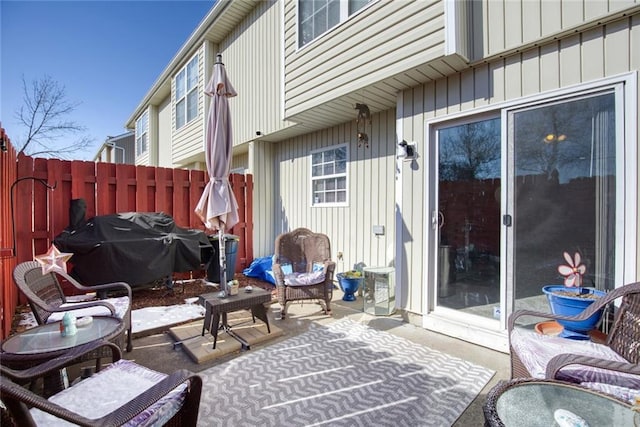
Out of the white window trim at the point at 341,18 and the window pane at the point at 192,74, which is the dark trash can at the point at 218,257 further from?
the window pane at the point at 192,74

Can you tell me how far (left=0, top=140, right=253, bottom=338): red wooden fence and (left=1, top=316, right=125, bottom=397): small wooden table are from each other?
1360mm

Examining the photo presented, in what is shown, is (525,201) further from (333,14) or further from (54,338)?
(54,338)

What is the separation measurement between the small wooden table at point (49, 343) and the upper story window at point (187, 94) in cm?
789

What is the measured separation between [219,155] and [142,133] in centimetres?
1343

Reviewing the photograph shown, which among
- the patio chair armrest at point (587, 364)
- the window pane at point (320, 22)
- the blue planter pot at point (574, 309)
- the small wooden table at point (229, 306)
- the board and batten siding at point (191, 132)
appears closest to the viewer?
the patio chair armrest at point (587, 364)

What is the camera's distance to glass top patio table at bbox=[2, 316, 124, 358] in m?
2.05

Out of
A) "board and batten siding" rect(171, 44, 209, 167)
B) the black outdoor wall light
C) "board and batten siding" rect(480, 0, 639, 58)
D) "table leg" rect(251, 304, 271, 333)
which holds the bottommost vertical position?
"table leg" rect(251, 304, 271, 333)

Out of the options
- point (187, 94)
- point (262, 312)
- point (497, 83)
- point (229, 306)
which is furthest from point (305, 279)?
point (187, 94)

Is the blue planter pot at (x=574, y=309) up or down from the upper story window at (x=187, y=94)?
down

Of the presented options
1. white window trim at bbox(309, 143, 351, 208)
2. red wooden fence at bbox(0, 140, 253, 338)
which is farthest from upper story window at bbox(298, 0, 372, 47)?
red wooden fence at bbox(0, 140, 253, 338)

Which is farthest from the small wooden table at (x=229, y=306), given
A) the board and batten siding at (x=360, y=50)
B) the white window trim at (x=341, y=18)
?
Answer: the white window trim at (x=341, y=18)

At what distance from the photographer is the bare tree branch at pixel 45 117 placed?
12.6 meters

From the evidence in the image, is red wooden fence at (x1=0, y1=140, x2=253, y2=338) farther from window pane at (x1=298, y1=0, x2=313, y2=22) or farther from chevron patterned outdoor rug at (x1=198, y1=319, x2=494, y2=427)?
window pane at (x1=298, y1=0, x2=313, y2=22)

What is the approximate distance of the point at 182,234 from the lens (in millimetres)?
5152
